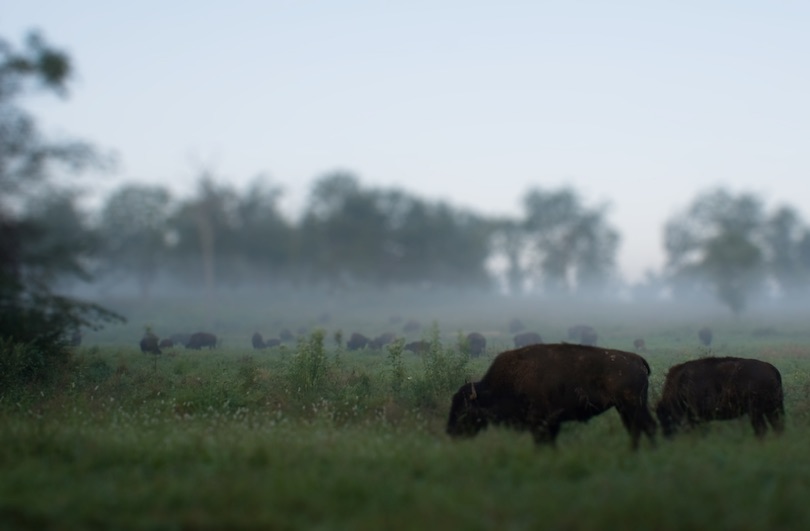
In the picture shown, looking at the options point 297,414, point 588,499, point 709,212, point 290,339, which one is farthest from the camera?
point 709,212

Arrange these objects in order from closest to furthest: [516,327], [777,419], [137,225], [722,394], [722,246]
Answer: [777,419]
[722,394]
[516,327]
[722,246]
[137,225]

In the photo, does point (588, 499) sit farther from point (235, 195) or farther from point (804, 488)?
point (235, 195)

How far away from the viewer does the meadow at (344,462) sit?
6203mm

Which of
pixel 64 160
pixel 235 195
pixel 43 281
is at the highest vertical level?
pixel 235 195

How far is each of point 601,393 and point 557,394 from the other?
72cm

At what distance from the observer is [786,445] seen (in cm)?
953

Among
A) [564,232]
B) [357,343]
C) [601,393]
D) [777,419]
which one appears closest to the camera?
[601,393]

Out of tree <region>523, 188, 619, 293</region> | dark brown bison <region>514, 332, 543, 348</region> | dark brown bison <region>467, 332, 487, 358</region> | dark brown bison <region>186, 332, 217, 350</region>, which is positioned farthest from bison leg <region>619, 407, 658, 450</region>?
tree <region>523, 188, 619, 293</region>

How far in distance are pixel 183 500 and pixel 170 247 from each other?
59051 millimetres

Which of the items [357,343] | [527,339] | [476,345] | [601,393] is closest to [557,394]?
[601,393]

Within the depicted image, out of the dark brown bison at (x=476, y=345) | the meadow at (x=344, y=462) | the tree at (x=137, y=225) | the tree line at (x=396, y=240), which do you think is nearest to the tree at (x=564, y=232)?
the tree line at (x=396, y=240)

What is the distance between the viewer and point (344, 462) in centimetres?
821

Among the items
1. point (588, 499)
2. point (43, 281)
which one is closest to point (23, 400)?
point (43, 281)

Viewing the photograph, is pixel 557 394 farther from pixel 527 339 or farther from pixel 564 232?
pixel 564 232
